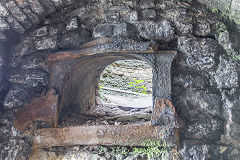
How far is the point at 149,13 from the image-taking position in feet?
8.55

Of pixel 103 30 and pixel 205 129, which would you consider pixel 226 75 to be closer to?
pixel 205 129

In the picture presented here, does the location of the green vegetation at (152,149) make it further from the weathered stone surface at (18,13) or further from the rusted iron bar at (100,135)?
the weathered stone surface at (18,13)

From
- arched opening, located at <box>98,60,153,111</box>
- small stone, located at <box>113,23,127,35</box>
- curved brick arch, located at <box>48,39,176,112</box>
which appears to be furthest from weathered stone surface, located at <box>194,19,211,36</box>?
arched opening, located at <box>98,60,153,111</box>

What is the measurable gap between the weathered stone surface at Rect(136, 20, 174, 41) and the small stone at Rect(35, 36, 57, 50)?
0.81 meters

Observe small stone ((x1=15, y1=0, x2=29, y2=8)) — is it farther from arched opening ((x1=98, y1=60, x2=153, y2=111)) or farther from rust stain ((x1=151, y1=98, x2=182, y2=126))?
arched opening ((x1=98, y1=60, x2=153, y2=111))

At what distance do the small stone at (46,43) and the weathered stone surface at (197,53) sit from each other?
116 cm

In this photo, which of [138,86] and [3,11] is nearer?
[3,11]

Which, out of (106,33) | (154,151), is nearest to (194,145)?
(154,151)

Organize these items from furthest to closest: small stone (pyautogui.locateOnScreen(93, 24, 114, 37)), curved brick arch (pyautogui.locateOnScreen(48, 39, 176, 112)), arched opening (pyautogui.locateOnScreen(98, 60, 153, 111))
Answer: arched opening (pyautogui.locateOnScreen(98, 60, 153, 111)) < small stone (pyautogui.locateOnScreen(93, 24, 114, 37)) < curved brick arch (pyautogui.locateOnScreen(48, 39, 176, 112))

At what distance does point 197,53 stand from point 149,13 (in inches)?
22.6

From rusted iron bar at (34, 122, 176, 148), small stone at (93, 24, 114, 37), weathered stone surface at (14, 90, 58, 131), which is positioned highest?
small stone at (93, 24, 114, 37)

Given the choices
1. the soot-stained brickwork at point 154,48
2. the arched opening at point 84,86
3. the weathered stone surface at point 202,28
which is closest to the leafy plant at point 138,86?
the arched opening at point 84,86

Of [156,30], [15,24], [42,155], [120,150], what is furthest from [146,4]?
[42,155]

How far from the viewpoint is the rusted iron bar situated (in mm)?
2178
